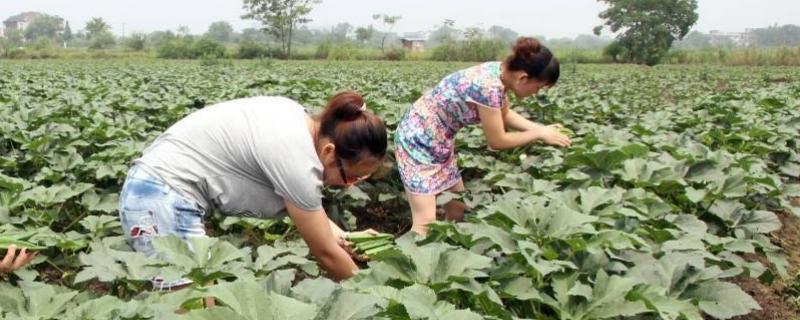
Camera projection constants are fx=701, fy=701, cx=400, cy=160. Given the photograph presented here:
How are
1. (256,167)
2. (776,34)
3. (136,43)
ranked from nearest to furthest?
(256,167)
(136,43)
(776,34)

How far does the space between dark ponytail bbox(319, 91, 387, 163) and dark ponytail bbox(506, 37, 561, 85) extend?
1515 mm

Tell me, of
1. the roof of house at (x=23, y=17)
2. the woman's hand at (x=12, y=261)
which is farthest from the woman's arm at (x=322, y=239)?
the roof of house at (x=23, y=17)

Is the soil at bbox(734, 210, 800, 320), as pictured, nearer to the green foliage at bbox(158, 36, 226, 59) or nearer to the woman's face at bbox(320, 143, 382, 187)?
the woman's face at bbox(320, 143, 382, 187)

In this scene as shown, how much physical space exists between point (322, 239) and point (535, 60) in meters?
1.71

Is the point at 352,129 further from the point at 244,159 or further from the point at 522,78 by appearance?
the point at 522,78

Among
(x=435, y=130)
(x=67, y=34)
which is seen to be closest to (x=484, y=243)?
(x=435, y=130)

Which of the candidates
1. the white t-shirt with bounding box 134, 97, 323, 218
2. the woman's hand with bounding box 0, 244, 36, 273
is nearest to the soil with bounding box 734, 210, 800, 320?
the white t-shirt with bounding box 134, 97, 323, 218

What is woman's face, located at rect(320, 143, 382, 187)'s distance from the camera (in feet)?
7.70

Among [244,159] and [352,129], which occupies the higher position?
[352,129]

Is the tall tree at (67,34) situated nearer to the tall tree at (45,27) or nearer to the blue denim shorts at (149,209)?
the tall tree at (45,27)

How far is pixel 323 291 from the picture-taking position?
1681mm

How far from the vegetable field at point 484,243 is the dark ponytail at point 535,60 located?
0.46 metres

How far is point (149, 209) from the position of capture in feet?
8.13

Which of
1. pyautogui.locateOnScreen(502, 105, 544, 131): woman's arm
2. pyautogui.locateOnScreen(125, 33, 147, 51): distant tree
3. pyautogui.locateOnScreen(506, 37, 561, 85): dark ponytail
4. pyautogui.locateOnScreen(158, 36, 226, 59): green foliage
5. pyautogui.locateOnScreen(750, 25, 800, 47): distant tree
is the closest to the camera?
pyautogui.locateOnScreen(506, 37, 561, 85): dark ponytail
